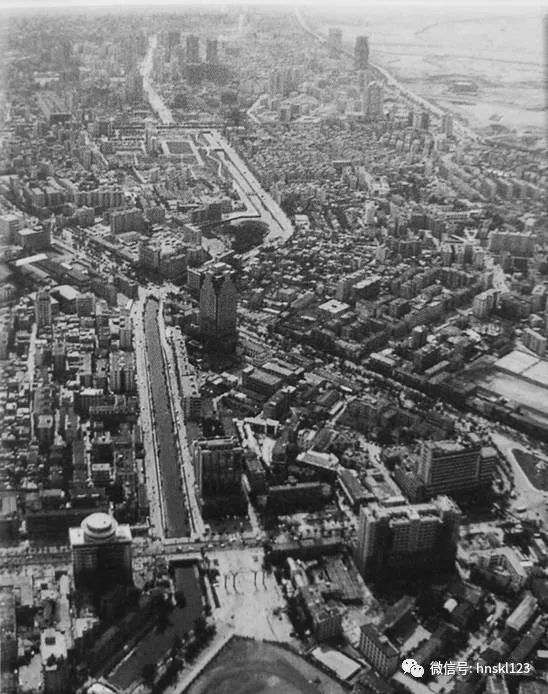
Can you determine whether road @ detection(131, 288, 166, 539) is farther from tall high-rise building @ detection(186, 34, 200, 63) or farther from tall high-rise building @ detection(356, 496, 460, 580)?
tall high-rise building @ detection(186, 34, 200, 63)

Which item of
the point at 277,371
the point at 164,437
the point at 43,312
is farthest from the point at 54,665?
the point at 43,312

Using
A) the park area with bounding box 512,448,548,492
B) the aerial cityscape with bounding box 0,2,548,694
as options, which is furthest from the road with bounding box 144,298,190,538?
the park area with bounding box 512,448,548,492

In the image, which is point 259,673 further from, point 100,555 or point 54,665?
point 100,555

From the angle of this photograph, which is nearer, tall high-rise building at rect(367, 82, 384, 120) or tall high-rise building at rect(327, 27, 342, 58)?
tall high-rise building at rect(367, 82, 384, 120)

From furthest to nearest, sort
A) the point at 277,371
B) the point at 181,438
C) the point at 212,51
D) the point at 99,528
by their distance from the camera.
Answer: the point at 212,51
the point at 277,371
the point at 181,438
the point at 99,528

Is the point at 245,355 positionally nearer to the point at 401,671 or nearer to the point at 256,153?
the point at 401,671

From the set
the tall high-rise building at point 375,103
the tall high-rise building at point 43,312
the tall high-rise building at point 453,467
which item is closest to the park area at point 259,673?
the tall high-rise building at point 453,467
